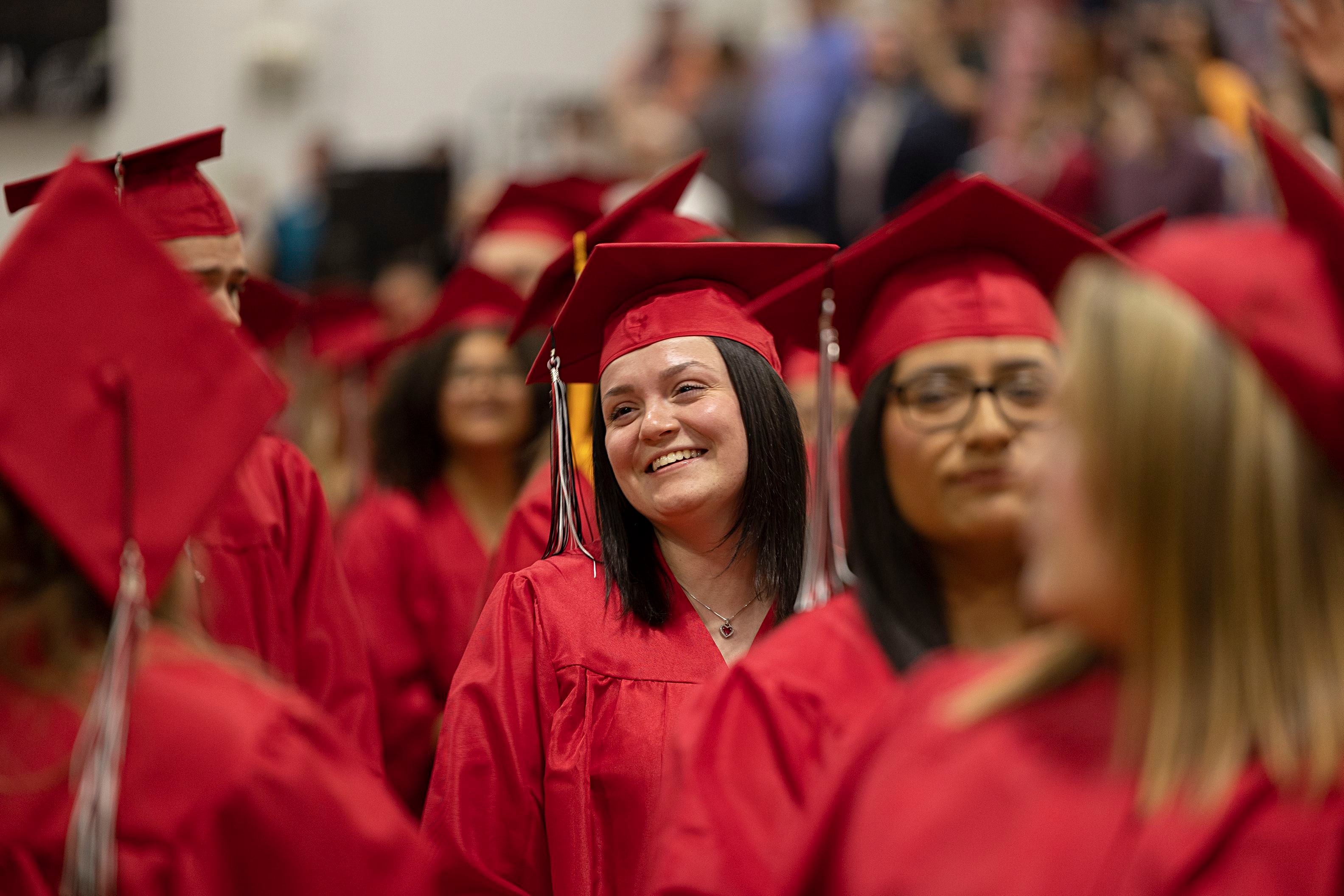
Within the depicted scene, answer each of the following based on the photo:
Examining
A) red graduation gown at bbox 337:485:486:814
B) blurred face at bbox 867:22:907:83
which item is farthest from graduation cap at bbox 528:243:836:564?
blurred face at bbox 867:22:907:83

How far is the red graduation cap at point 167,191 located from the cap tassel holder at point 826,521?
1.31m

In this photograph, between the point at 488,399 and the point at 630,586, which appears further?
the point at 488,399

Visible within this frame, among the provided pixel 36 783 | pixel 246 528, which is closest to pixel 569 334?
pixel 246 528

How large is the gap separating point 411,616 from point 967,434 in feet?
9.20

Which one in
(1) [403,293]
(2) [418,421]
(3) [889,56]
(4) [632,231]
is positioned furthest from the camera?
(1) [403,293]

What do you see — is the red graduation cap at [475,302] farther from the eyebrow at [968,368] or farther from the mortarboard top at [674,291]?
the eyebrow at [968,368]

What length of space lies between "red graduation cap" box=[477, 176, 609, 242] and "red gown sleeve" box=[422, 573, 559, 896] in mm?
2571

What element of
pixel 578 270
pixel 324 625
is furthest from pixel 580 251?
pixel 324 625

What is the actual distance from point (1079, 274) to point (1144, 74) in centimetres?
524

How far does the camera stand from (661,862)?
1.76m

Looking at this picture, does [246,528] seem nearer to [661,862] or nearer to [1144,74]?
[661,862]

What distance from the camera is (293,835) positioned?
5.06ft

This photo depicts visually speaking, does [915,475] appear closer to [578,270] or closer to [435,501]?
[578,270]

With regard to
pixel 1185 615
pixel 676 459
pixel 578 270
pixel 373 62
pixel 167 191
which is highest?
pixel 373 62
